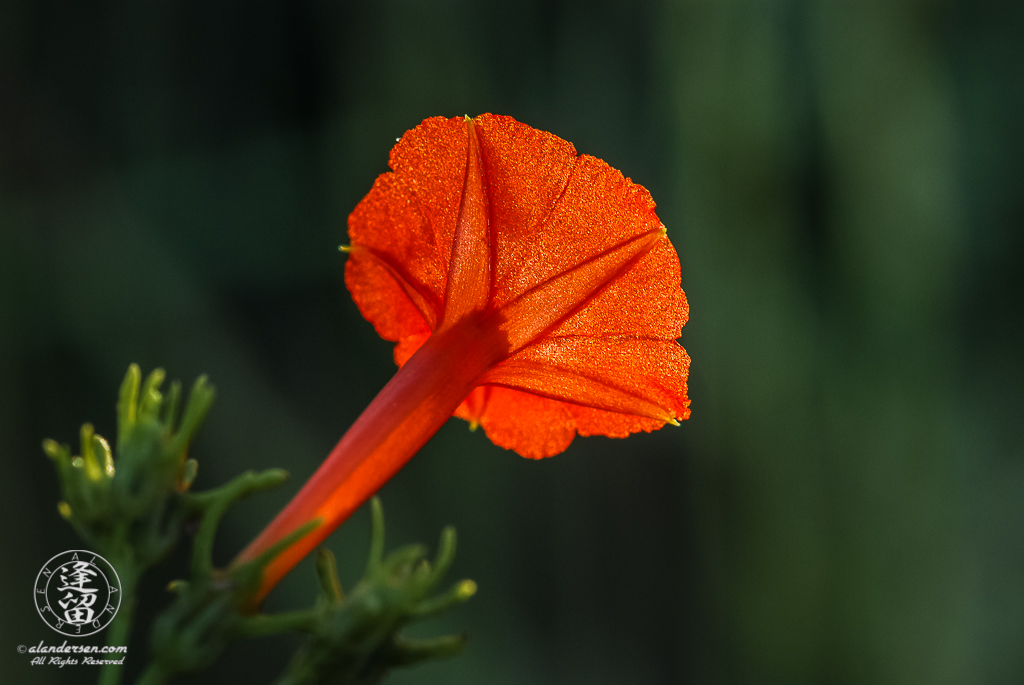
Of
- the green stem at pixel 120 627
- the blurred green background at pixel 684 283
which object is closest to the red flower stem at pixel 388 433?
the green stem at pixel 120 627

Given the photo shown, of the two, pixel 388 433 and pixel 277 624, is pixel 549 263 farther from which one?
pixel 277 624

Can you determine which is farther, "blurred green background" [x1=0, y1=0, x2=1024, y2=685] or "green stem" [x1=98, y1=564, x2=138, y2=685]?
"blurred green background" [x1=0, y1=0, x2=1024, y2=685]

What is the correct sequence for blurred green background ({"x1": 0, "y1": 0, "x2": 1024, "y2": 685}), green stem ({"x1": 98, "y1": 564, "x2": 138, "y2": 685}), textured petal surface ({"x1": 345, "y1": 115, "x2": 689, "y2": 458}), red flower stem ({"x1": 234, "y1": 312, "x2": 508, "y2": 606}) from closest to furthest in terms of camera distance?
green stem ({"x1": 98, "y1": 564, "x2": 138, "y2": 685}) < red flower stem ({"x1": 234, "y1": 312, "x2": 508, "y2": 606}) < textured petal surface ({"x1": 345, "y1": 115, "x2": 689, "y2": 458}) < blurred green background ({"x1": 0, "y1": 0, "x2": 1024, "y2": 685})

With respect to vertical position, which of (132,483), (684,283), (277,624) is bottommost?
(277,624)

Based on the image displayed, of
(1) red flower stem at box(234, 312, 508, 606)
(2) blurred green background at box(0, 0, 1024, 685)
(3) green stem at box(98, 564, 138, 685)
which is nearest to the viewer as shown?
(3) green stem at box(98, 564, 138, 685)

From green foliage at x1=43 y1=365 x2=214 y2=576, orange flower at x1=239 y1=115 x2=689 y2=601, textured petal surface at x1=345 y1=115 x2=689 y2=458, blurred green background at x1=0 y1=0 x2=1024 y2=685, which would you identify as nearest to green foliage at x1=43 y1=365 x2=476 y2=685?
green foliage at x1=43 y1=365 x2=214 y2=576

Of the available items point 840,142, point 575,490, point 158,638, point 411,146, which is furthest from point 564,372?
point 840,142

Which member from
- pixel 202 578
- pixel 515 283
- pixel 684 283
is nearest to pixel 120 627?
pixel 202 578

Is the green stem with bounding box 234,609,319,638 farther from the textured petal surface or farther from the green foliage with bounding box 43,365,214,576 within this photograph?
the textured petal surface

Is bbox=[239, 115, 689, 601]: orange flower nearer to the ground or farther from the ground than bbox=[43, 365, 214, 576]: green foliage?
farther from the ground
